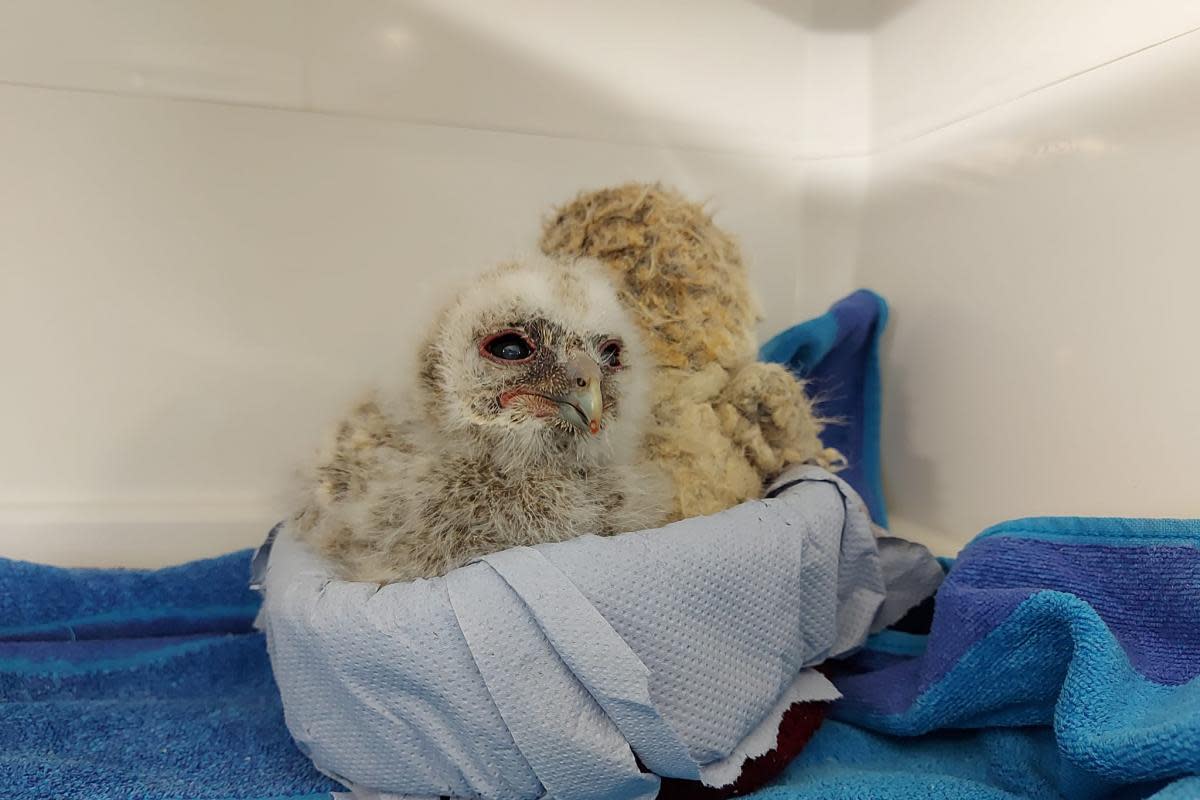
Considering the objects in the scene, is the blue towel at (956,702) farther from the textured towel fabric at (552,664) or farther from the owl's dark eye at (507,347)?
the owl's dark eye at (507,347)

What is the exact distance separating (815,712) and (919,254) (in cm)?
79

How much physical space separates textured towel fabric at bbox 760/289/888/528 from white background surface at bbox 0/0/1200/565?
0.04 m

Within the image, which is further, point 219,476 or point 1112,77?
point 219,476

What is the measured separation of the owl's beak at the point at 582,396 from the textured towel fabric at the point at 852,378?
58cm

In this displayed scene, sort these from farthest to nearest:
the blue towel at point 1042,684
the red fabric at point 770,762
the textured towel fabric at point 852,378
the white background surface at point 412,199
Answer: the textured towel fabric at point 852,378 → the white background surface at point 412,199 → the red fabric at point 770,762 → the blue towel at point 1042,684

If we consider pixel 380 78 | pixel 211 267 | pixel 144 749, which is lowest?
pixel 144 749

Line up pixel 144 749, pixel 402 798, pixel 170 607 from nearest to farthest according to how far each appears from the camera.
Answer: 1. pixel 402 798
2. pixel 144 749
3. pixel 170 607

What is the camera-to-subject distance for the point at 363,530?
91 cm

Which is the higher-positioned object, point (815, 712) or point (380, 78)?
point (380, 78)

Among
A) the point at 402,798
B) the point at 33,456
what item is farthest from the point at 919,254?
the point at 33,456

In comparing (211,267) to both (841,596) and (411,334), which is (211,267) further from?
(841,596)

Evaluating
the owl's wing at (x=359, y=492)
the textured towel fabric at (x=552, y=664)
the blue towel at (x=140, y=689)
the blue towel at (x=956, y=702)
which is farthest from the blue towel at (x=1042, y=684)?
the blue towel at (x=140, y=689)

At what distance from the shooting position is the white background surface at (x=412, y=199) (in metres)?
1.19

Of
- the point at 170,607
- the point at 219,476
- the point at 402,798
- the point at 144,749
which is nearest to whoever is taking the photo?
the point at 402,798
